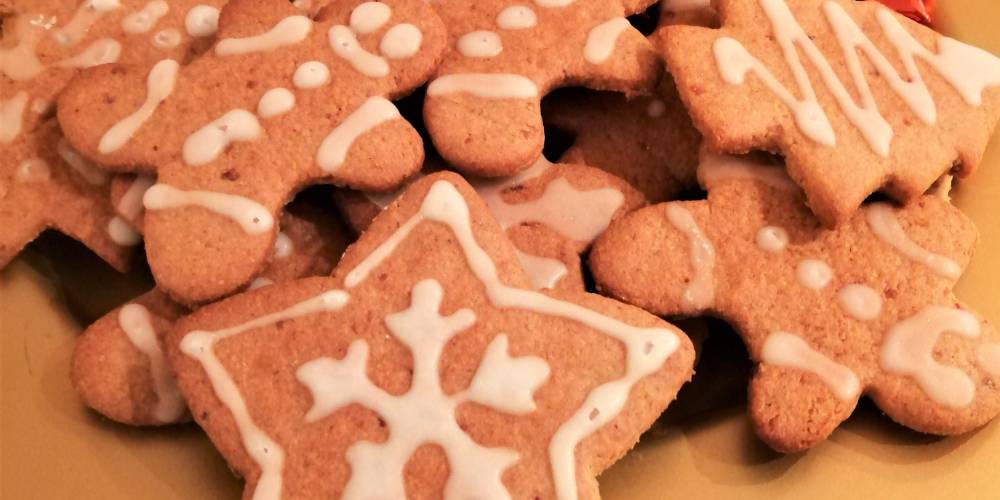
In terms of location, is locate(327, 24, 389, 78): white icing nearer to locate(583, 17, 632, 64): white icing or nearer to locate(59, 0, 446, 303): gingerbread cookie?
locate(59, 0, 446, 303): gingerbread cookie

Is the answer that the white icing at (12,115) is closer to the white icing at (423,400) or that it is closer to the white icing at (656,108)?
the white icing at (423,400)

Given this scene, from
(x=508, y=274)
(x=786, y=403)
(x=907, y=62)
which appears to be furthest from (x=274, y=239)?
(x=907, y=62)

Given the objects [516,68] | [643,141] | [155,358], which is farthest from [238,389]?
[643,141]

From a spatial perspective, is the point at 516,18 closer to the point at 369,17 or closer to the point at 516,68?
the point at 516,68

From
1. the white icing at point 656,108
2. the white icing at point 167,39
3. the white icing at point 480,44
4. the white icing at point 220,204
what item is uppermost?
the white icing at point 480,44

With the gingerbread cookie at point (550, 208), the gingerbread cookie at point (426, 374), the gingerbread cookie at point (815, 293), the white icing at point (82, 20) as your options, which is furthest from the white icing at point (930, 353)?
the white icing at point (82, 20)

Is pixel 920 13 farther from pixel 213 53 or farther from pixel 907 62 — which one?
pixel 213 53
